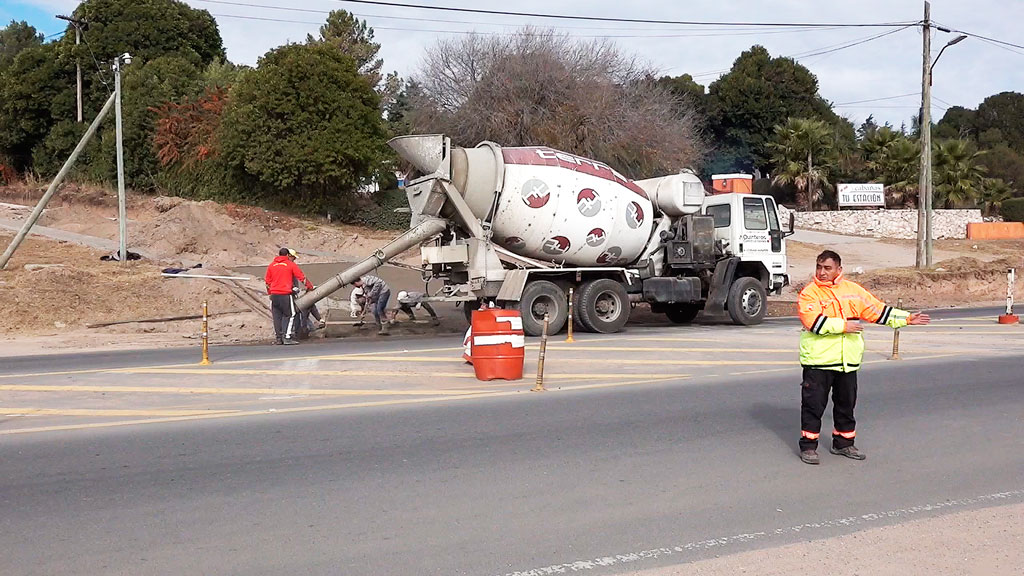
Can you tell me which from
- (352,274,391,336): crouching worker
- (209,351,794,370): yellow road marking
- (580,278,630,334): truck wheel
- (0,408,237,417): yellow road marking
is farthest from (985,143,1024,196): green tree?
(0,408,237,417): yellow road marking

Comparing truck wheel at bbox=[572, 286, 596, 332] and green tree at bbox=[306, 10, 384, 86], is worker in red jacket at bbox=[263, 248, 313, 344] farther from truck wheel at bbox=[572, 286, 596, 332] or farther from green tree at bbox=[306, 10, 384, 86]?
green tree at bbox=[306, 10, 384, 86]

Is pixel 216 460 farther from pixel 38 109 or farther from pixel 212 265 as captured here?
pixel 38 109

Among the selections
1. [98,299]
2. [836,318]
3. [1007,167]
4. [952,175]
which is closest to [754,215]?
[836,318]

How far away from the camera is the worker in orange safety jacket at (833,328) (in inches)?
292

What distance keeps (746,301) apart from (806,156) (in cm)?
3030

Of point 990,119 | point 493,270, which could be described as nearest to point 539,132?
point 493,270

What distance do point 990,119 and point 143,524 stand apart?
97.6m

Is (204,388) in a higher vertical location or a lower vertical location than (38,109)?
lower

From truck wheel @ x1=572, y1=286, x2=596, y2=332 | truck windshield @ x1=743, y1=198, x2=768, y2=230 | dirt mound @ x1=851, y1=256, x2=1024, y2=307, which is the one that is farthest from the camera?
dirt mound @ x1=851, y1=256, x2=1024, y2=307

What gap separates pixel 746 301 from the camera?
2034 centimetres

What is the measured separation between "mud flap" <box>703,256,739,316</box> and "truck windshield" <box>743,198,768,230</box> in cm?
92

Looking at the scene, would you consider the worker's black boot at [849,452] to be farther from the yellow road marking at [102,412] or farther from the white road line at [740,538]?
the yellow road marking at [102,412]

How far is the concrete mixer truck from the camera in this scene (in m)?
17.5

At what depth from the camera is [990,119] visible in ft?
295
